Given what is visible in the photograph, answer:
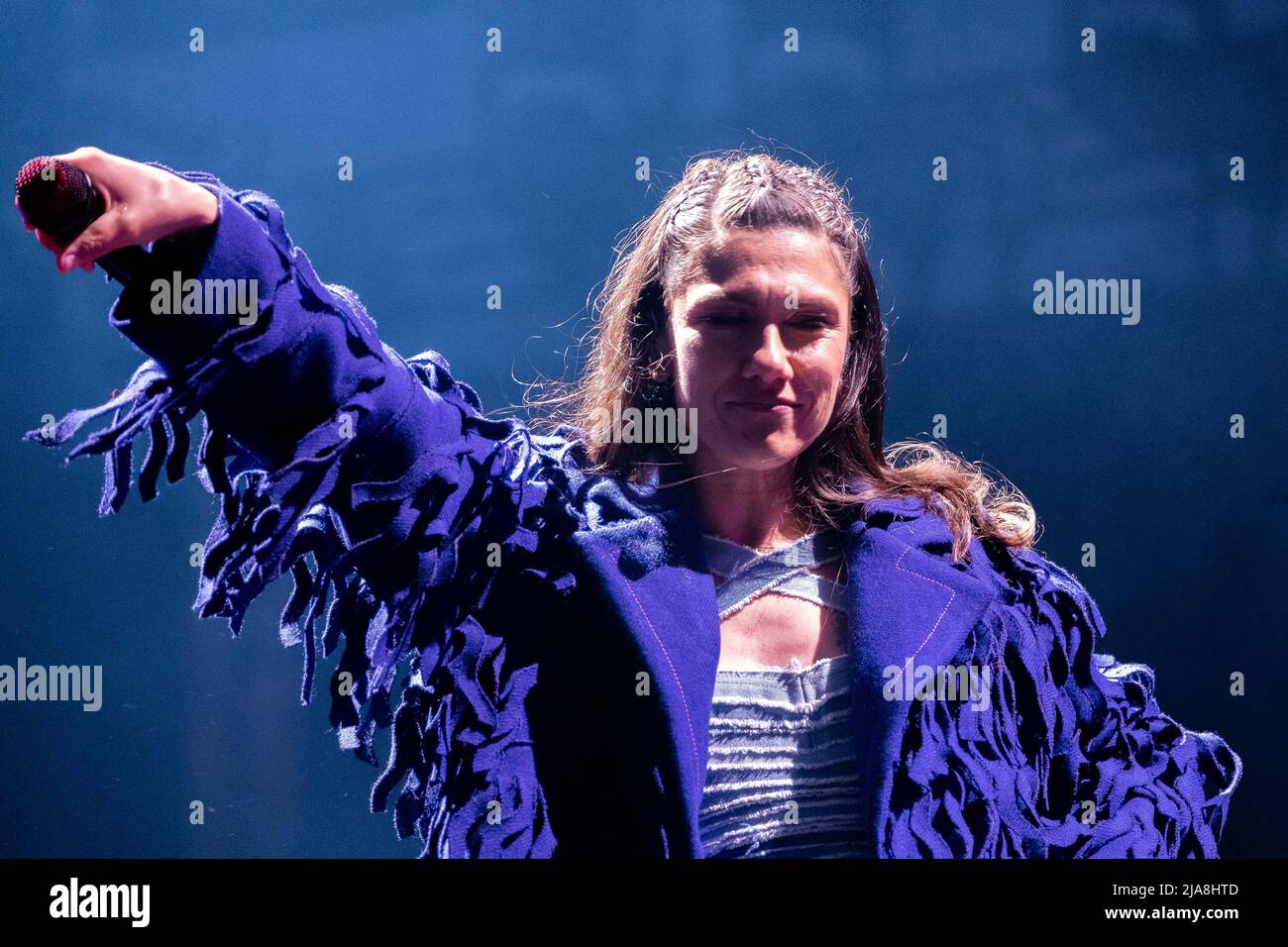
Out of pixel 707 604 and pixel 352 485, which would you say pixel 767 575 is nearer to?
pixel 707 604

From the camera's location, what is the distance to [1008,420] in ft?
4.27

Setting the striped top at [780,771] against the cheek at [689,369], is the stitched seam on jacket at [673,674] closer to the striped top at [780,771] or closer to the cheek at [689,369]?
the striped top at [780,771]

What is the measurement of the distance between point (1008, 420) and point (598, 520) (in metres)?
0.53

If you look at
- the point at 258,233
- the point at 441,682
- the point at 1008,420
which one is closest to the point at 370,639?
the point at 441,682

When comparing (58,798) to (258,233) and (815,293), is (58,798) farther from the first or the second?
(815,293)

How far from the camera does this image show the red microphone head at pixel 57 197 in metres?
0.82

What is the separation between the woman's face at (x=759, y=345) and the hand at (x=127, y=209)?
0.49 metres

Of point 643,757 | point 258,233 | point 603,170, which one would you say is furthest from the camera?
point 603,170

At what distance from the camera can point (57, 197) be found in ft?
2.72

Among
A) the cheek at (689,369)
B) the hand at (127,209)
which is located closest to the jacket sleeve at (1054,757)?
the cheek at (689,369)

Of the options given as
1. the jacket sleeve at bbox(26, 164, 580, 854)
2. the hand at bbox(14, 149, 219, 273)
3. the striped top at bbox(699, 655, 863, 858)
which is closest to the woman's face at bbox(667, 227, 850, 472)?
the jacket sleeve at bbox(26, 164, 580, 854)

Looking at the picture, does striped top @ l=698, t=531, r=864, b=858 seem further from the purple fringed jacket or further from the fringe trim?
the fringe trim

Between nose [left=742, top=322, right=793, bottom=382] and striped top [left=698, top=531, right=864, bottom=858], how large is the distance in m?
0.30

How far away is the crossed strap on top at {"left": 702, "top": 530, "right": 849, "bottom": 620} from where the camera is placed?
3.75 feet
